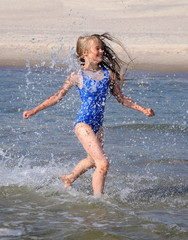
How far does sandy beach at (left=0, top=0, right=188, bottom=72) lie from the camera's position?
1902cm

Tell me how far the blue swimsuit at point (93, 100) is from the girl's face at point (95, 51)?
0.58 ft

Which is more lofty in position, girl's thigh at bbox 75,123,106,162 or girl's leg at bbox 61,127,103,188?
girl's thigh at bbox 75,123,106,162

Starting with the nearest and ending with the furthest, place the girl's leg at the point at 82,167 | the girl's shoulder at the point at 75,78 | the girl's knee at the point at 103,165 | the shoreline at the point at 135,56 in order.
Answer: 1. the girl's knee at the point at 103,165
2. the girl's shoulder at the point at 75,78
3. the girl's leg at the point at 82,167
4. the shoreline at the point at 135,56

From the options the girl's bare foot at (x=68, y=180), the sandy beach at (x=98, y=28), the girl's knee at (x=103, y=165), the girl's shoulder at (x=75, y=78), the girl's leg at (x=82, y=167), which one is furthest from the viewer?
the sandy beach at (x=98, y=28)

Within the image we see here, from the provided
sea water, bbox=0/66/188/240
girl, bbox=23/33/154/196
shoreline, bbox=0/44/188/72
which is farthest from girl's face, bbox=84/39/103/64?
shoreline, bbox=0/44/188/72

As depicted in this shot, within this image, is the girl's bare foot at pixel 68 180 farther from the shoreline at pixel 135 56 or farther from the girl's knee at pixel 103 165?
the shoreline at pixel 135 56

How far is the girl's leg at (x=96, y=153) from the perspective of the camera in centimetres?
471

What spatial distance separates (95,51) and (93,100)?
0.47m

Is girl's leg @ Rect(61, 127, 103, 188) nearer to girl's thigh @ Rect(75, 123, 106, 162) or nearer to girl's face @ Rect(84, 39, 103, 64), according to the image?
girl's thigh @ Rect(75, 123, 106, 162)

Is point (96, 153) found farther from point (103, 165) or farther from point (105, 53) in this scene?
point (105, 53)

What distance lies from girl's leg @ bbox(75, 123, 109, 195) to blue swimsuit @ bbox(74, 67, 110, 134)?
0.30ft

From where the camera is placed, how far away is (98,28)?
83.6 ft

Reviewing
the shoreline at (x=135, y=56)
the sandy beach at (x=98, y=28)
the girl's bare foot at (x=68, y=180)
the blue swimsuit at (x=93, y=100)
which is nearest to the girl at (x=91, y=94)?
the blue swimsuit at (x=93, y=100)

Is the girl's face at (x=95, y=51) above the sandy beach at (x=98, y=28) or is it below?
above
